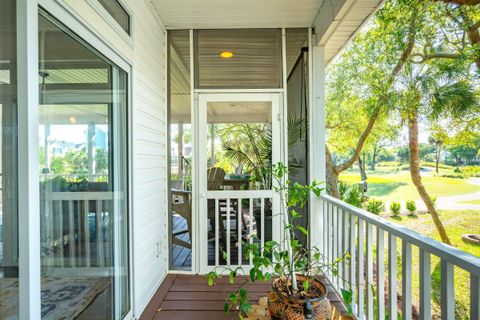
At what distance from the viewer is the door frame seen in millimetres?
3068

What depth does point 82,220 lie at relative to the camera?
1.50 metres

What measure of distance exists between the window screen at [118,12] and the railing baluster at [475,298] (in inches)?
97.2

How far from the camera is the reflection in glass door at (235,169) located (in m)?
3.07

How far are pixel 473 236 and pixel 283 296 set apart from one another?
6.19 metres

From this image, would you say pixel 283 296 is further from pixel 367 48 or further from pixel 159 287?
pixel 367 48

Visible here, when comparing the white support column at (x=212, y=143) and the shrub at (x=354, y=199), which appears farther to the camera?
the shrub at (x=354, y=199)

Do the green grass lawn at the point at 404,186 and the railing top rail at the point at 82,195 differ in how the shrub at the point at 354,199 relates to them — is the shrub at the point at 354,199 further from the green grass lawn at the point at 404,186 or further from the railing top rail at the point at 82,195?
the railing top rail at the point at 82,195

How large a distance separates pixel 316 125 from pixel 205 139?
1314 mm

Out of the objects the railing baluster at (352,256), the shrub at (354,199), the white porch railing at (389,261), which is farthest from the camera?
the shrub at (354,199)

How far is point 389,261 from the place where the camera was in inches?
66.2

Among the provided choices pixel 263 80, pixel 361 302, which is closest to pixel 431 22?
pixel 263 80

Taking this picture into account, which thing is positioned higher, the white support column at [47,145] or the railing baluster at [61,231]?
→ the white support column at [47,145]

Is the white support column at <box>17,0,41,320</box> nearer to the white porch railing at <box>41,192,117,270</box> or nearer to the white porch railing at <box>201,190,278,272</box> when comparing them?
the white porch railing at <box>41,192,117,270</box>

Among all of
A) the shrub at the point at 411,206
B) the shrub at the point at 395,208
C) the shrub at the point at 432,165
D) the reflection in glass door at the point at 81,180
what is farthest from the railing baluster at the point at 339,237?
the shrub at the point at 395,208
